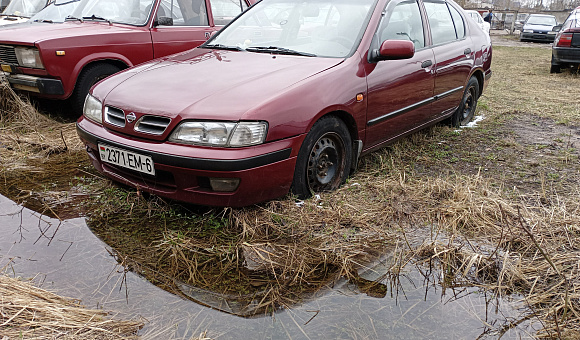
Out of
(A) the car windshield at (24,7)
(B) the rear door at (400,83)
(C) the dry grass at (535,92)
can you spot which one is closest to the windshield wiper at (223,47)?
(B) the rear door at (400,83)

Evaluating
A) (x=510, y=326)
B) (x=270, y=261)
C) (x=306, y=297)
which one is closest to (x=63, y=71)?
(x=270, y=261)

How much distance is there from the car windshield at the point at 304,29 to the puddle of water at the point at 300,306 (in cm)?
176

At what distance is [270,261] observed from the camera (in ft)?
8.49

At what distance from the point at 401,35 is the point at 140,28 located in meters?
3.24

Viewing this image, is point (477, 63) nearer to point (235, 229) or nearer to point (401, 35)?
point (401, 35)

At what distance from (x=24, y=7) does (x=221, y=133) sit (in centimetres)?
796

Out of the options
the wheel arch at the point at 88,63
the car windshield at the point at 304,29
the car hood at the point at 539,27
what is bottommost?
the car hood at the point at 539,27

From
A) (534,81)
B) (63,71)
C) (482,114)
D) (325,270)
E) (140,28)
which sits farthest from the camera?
(534,81)

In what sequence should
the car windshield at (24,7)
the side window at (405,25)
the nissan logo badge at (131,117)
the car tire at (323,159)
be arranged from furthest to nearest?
the car windshield at (24,7)
the side window at (405,25)
the car tire at (323,159)
the nissan logo badge at (131,117)

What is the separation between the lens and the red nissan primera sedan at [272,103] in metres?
2.80

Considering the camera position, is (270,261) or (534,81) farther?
(534,81)

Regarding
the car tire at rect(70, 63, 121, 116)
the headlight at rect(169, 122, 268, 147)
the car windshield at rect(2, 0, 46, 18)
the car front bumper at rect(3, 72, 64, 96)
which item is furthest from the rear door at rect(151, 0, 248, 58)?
the car windshield at rect(2, 0, 46, 18)

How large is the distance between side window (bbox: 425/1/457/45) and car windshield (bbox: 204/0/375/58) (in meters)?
0.98

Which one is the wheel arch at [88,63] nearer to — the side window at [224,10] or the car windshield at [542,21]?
the side window at [224,10]
